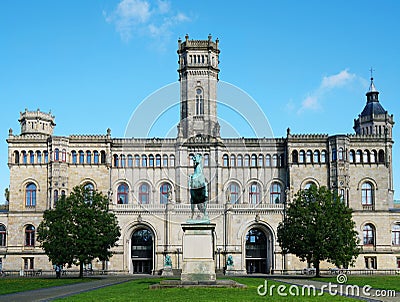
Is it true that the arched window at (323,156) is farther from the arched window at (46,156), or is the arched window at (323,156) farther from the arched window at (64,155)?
the arched window at (46,156)

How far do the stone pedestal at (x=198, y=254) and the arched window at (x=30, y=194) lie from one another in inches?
2061

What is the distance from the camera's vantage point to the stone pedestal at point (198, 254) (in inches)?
1779

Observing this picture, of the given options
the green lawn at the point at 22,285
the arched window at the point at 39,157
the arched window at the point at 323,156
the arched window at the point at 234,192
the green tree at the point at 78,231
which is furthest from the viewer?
the arched window at the point at 234,192

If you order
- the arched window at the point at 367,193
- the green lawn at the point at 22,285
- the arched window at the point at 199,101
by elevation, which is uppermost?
the arched window at the point at 199,101

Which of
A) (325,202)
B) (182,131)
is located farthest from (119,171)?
(325,202)

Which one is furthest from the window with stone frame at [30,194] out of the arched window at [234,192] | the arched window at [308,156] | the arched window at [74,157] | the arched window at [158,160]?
the arched window at [308,156]

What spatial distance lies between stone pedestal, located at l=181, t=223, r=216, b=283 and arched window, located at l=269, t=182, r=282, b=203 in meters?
50.8

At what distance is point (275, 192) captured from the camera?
96.1m

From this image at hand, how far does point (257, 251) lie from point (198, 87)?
26.8 m

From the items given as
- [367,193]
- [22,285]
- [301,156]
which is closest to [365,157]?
[367,193]

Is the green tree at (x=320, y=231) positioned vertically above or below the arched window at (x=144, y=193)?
below

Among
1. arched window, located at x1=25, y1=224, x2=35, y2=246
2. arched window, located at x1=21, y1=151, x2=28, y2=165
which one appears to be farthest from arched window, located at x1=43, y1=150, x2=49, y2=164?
arched window, located at x1=25, y1=224, x2=35, y2=246

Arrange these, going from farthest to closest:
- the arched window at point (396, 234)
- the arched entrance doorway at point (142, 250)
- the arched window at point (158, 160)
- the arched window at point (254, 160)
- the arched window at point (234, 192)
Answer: the arched window at point (254, 160)
the arched window at point (158, 160)
the arched window at point (234, 192)
the arched window at point (396, 234)
the arched entrance doorway at point (142, 250)

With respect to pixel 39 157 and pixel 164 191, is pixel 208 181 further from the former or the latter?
pixel 39 157
